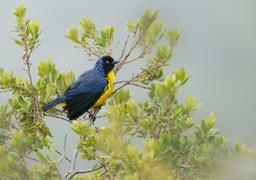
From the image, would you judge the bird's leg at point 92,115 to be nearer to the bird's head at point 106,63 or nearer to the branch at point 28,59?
the bird's head at point 106,63

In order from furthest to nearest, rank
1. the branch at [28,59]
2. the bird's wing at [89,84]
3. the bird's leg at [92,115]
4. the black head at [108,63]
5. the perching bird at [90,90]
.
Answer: the black head at [108,63] < the bird's wing at [89,84] < the perching bird at [90,90] < the bird's leg at [92,115] < the branch at [28,59]

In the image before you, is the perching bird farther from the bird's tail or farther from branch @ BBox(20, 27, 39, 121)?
branch @ BBox(20, 27, 39, 121)

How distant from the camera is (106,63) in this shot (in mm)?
11078

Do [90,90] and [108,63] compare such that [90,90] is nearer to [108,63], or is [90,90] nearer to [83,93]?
[83,93]

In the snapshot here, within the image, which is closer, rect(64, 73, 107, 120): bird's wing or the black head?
rect(64, 73, 107, 120): bird's wing

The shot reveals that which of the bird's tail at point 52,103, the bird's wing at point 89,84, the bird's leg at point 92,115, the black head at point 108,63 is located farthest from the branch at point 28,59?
the black head at point 108,63

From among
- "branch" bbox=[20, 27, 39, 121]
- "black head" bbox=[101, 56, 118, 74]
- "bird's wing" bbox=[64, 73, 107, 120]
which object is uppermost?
"black head" bbox=[101, 56, 118, 74]

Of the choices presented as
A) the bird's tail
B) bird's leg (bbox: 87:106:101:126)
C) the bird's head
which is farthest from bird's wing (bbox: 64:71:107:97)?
the bird's tail

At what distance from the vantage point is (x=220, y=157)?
7.49 meters

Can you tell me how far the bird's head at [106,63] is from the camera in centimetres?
1096

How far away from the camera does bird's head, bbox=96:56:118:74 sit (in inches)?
431

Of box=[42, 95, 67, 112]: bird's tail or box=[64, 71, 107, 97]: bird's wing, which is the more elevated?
box=[64, 71, 107, 97]: bird's wing

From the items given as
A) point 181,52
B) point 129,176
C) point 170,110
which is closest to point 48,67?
point 170,110

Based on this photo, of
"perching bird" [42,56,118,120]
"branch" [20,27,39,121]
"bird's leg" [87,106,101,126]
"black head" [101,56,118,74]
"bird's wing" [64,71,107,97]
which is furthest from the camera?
"black head" [101,56,118,74]
